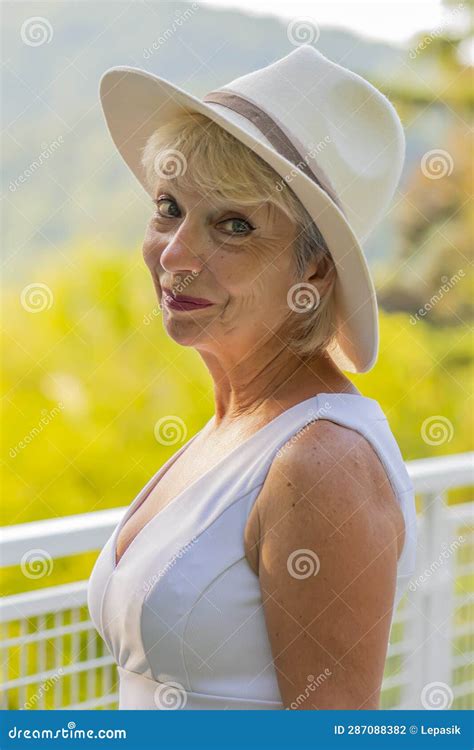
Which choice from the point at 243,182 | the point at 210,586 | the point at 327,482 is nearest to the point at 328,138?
the point at 243,182

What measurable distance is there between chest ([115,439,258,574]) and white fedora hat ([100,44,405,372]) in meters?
0.22

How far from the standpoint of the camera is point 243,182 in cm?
120

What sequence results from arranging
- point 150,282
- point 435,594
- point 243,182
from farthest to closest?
point 150,282
point 435,594
point 243,182

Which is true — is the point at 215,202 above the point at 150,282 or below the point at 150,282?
below

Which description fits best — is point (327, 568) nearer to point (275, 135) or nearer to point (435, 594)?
point (275, 135)

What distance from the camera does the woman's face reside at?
48.0 inches

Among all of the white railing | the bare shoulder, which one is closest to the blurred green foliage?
the white railing

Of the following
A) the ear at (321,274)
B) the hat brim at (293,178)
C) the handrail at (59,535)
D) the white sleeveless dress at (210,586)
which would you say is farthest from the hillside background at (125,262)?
the white sleeveless dress at (210,586)

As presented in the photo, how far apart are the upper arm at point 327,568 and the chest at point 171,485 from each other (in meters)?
0.17

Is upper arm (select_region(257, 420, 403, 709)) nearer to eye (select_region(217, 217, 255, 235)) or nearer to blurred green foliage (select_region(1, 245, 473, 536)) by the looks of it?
eye (select_region(217, 217, 255, 235))

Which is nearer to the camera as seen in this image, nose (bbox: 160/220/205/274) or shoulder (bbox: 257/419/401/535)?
shoulder (bbox: 257/419/401/535)

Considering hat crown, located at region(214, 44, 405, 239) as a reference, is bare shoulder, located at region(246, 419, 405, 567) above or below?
below

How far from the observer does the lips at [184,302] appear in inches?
48.7

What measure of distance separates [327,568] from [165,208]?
1.61 ft
